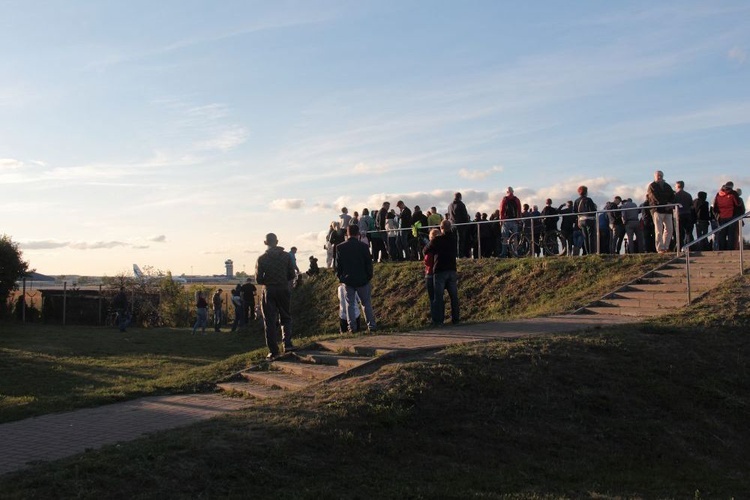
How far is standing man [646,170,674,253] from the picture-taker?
1711cm

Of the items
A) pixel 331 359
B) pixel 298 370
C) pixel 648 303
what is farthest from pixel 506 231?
pixel 298 370

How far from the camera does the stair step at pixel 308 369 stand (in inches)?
397

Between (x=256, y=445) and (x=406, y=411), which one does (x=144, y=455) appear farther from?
(x=406, y=411)

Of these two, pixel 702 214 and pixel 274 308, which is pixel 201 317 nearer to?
pixel 274 308

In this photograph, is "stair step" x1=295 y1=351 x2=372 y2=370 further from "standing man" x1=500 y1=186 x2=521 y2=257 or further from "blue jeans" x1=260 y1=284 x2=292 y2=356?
"standing man" x1=500 y1=186 x2=521 y2=257

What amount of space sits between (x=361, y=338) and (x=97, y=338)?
1462 centimetres

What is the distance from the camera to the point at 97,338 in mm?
24594

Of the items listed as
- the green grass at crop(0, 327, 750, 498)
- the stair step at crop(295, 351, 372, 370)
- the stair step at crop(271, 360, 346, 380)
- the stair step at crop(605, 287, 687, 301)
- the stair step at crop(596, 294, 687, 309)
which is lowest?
the green grass at crop(0, 327, 750, 498)

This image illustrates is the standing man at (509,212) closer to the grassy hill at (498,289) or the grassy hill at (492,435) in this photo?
the grassy hill at (498,289)

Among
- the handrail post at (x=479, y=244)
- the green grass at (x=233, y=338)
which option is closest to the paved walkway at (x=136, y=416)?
the green grass at (x=233, y=338)

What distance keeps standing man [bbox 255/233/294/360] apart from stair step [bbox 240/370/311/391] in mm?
Answer: 681

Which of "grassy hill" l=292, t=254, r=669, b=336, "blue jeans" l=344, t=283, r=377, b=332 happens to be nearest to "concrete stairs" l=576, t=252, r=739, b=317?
"grassy hill" l=292, t=254, r=669, b=336

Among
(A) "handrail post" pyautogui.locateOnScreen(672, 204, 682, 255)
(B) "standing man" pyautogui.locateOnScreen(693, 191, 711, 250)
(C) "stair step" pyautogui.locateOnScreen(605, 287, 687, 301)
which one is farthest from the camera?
(B) "standing man" pyautogui.locateOnScreen(693, 191, 711, 250)

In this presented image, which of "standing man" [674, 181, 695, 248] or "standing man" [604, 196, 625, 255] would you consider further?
"standing man" [604, 196, 625, 255]
